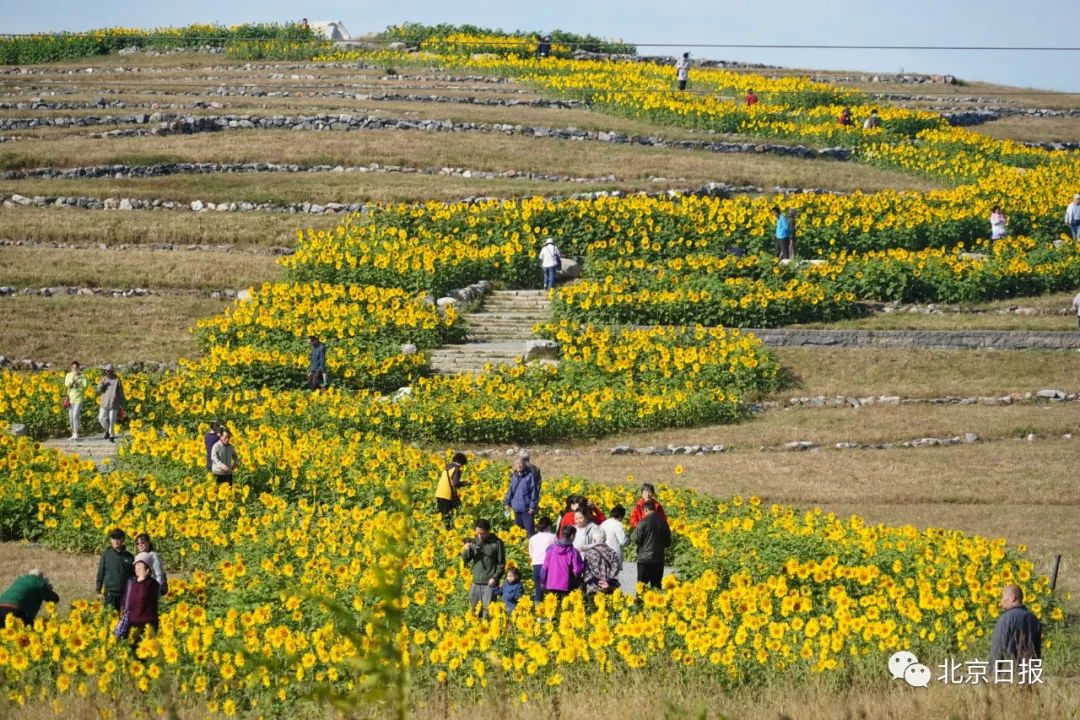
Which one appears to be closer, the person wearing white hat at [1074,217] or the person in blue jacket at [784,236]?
the person in blue jacket at [784,236]

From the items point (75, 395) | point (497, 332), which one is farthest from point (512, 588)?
point (497, 332)

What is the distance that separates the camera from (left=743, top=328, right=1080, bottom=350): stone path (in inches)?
1049

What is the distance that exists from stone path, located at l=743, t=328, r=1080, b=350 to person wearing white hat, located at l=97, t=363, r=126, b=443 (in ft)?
38.0

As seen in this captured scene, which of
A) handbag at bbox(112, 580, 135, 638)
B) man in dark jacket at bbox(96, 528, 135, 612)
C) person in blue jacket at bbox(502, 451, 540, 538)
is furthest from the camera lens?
person in blue jacket at bbox(502, 451, 540, 538)

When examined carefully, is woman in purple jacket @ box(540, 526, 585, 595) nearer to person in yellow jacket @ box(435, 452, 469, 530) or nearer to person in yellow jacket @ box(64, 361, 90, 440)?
person in yellow jacket @ box(435, 452, 469, 530)

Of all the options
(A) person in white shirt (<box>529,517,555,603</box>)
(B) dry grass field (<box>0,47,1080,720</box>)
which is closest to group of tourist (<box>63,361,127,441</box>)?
(B) dry grass field (<box>0,47,1080,720</box>)

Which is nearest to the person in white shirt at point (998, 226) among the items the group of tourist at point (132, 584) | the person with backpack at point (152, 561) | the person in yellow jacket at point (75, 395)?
the person in yellow jacket at point (75, 395)

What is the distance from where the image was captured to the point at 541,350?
26812mm

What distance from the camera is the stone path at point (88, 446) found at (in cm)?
2153

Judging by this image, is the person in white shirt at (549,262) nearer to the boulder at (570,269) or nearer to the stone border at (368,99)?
the boulder at (570,269)

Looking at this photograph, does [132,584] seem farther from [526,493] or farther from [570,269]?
→ [570,269]

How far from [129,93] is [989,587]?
156 ft

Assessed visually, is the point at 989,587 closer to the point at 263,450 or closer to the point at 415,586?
the point at 415,586

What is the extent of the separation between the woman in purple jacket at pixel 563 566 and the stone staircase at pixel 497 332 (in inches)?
466
